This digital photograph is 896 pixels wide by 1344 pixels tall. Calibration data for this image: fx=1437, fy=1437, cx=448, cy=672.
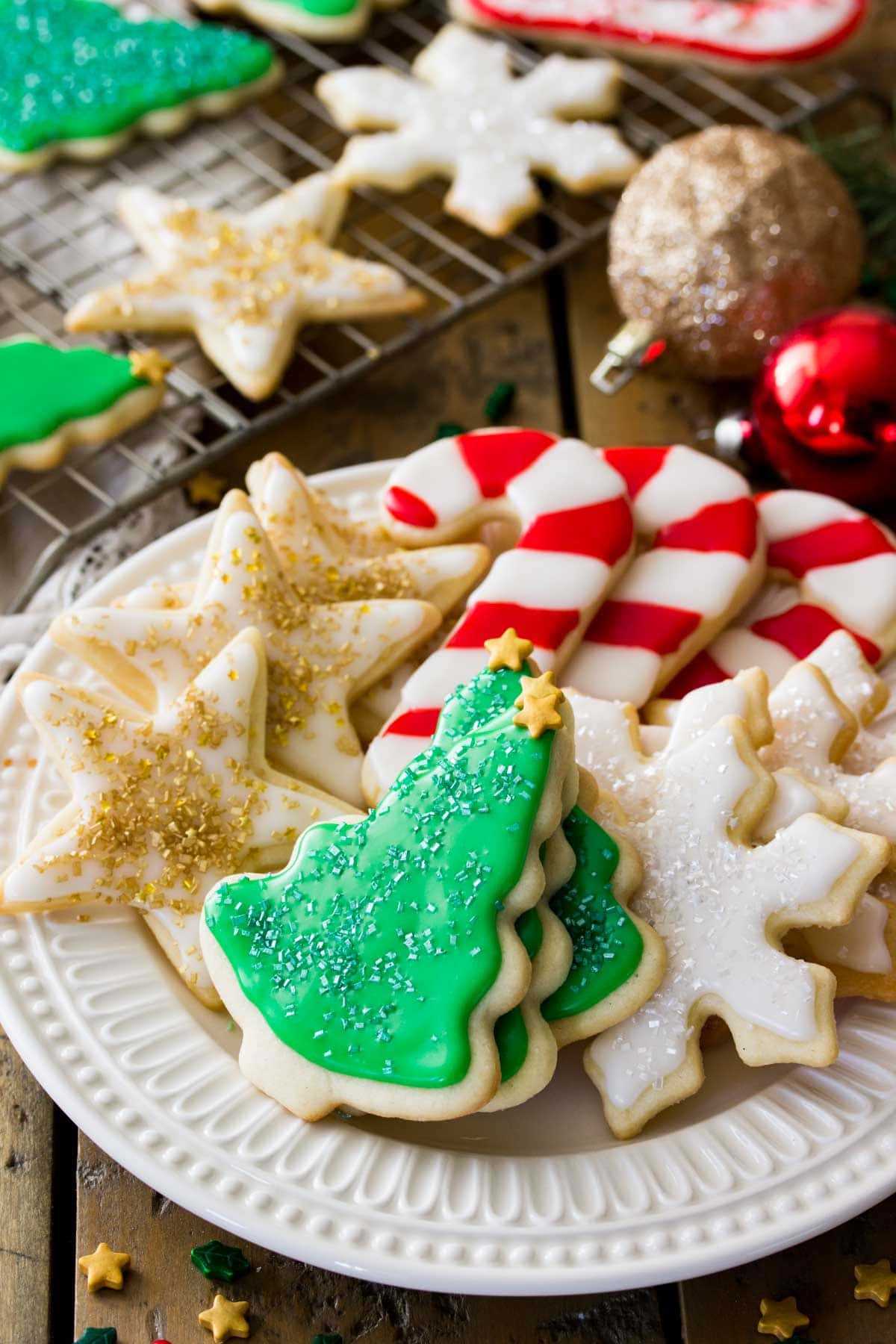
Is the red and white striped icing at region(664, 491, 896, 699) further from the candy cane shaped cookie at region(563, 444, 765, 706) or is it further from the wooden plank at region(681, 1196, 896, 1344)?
the wooden plank at region(681, 1196, 896, 1344)

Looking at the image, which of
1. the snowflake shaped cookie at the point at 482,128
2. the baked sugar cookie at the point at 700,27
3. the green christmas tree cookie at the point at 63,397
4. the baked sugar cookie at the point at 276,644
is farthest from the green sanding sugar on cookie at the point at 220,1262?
the baked sugar cookie at the point at 700,27

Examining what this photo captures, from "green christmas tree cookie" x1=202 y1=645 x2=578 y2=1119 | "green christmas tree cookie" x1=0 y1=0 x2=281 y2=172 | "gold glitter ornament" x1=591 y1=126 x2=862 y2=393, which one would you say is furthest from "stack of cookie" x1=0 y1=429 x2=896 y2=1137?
"green christmas tree cookie" x1=0 y1=0 x2=281 y2=172

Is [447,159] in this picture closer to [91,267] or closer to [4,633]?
[91,267]

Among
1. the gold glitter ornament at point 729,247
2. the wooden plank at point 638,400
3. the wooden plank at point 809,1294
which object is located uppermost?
the gold glitter ornament at point 729,247

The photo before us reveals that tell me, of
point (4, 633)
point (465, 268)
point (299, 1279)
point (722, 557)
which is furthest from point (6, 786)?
point (465, 268)

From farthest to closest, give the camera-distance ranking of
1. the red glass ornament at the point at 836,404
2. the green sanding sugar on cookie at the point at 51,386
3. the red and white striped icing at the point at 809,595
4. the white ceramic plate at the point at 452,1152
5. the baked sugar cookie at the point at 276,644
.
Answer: the green sanding sugar on cookie at the point at 51,386, the red glass ornament at the point at 836,404, the red and white striped icing at the point at 809,595, the baked sugar cookie at the point at 276,644, the white ceramic plate at the point at 452,1152

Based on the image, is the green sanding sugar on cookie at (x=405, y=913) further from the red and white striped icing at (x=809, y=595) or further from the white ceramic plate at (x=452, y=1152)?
the red and white striped icing at (x=809, y=595)

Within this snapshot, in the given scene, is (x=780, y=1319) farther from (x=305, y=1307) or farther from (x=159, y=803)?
(x=159, y=803)
